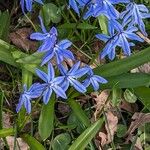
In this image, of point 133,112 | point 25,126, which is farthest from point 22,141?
point 133,112

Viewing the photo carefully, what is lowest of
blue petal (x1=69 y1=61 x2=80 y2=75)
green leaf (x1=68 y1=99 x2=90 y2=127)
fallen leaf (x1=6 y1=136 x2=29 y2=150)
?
fallen leaf (x1=6 y1=136 x2=29 y2=150)

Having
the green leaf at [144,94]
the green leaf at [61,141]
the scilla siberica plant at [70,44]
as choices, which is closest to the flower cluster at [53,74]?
the scilla siberica plant at [70,44]

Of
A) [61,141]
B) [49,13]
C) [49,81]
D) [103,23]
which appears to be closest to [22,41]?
[49,13]

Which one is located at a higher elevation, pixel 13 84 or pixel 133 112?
pixel 13 84

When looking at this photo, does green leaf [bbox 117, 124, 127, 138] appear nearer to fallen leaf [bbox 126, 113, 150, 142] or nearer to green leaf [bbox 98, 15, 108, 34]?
fallen leaf [bbox 126, 113, 150, 142]

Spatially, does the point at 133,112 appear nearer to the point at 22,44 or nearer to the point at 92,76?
the point at 92,76

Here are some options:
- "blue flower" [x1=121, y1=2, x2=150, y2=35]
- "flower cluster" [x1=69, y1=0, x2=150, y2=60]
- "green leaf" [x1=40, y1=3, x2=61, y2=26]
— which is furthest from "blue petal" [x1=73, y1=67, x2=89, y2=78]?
"green leaf" [x1=40, y1=3, x2=61, y2=26]

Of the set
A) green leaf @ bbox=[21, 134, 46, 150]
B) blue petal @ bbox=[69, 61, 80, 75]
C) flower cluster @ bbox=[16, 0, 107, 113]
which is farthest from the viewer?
green leaf @ bbox=[21, 134, 46, 150]
